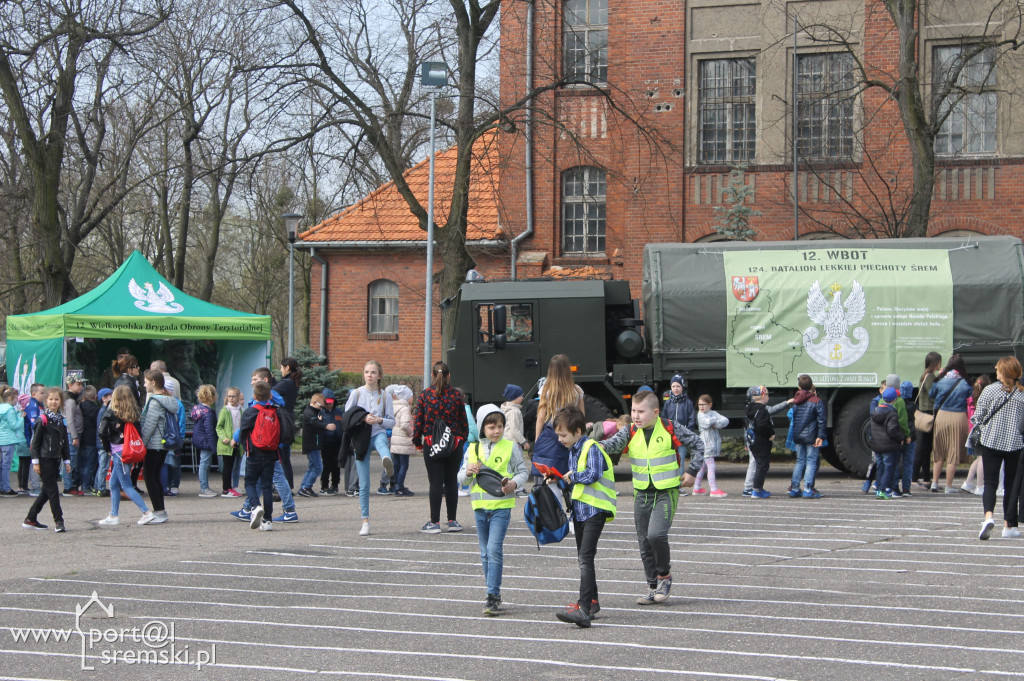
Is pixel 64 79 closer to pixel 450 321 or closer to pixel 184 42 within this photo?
pixel 184 42

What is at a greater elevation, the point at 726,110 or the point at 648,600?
the point at 726,110

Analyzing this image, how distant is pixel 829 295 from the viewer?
17875 millimetres

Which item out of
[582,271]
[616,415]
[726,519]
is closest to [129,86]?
[582,271]

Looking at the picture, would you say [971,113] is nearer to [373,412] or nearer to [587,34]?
[587,34]

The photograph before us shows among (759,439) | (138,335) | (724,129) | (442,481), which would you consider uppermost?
(724,129)

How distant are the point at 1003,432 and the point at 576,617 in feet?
18.9

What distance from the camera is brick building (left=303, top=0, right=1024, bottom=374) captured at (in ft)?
86.6

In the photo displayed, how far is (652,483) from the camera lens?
27.8 ft

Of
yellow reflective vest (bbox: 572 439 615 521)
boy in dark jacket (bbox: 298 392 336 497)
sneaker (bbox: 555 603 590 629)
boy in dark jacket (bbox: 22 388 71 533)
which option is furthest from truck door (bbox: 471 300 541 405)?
sneaker (bbox: 555 603 590 629)

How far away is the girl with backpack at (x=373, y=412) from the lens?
1261 centimetres

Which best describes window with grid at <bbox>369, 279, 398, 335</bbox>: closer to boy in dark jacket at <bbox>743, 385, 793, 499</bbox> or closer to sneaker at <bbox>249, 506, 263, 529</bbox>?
boy in dark jacket at <bbox>743, 385, 793, 499</bbox>

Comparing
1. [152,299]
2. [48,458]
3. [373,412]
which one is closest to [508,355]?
[373,412]

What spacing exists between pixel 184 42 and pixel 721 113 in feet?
44.9

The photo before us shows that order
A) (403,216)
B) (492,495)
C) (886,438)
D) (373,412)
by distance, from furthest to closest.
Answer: (403,216)
(886,438)
(373,412)
(492,495)
